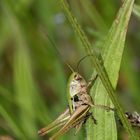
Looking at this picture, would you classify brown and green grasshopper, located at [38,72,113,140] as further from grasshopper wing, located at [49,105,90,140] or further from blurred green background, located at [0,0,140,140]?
blurred green background, located at [0,0,140,140]

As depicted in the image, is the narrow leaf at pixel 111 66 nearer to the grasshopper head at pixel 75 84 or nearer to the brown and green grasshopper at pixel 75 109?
the brown and green grasshopper at pixel 75 109

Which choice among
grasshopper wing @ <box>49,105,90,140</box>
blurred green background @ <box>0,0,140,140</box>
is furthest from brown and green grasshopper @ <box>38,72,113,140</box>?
blurred green background @ <box>0,0,140,140</box>

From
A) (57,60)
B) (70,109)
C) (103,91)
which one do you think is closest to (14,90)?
(57,60)

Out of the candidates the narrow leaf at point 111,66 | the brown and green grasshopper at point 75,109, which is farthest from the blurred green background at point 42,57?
the narrow leaf at point 111,66

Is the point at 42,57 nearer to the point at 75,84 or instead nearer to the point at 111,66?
the point at 75,84

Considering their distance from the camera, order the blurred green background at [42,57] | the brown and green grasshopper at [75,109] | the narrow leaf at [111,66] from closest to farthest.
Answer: the narrow leaf at [111,66]
the brown and green grasshopper at [75,109]
the blurred green background at [42,57]

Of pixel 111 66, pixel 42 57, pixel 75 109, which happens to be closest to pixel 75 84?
pixel 75 109
